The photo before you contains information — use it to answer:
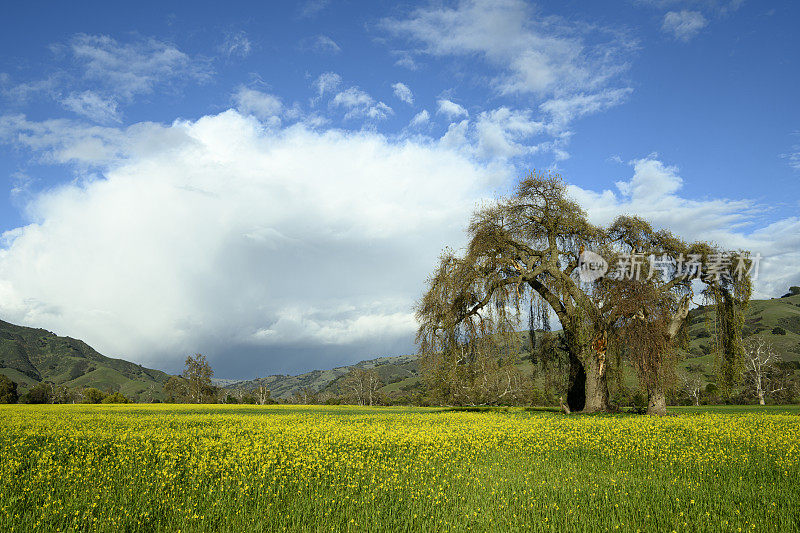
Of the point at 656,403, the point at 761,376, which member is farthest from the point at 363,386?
the point at 656,403

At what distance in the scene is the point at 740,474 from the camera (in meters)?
9.79

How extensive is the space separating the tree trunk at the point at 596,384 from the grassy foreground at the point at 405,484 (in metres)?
13.1

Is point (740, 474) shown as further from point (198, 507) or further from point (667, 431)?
point (198, 507)

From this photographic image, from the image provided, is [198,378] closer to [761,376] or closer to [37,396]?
[37,396]

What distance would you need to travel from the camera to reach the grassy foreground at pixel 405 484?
6.90m

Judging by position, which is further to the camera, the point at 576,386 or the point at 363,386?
the point at 363,386

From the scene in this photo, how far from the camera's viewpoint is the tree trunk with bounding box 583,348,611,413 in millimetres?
27438

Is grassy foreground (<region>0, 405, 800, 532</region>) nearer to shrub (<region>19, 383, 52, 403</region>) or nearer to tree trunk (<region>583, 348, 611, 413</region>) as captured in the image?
tree trunk (<region>583, 348, 611, 413</region>)

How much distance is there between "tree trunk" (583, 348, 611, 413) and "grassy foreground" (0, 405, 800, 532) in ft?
42.9

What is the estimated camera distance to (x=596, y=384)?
2766 centimetres

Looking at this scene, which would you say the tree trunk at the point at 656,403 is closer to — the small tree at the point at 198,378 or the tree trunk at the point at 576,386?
the tree trunk at the point at 576,386

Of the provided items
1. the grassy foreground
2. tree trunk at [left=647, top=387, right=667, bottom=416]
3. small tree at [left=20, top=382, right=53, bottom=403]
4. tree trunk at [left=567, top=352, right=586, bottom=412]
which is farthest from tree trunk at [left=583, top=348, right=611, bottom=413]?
small tree at [left=20, top=382, right=53, bottom=403]

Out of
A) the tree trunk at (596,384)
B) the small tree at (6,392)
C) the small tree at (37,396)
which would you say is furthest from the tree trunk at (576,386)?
the small tree at (37,396)

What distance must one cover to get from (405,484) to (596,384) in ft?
72.7
